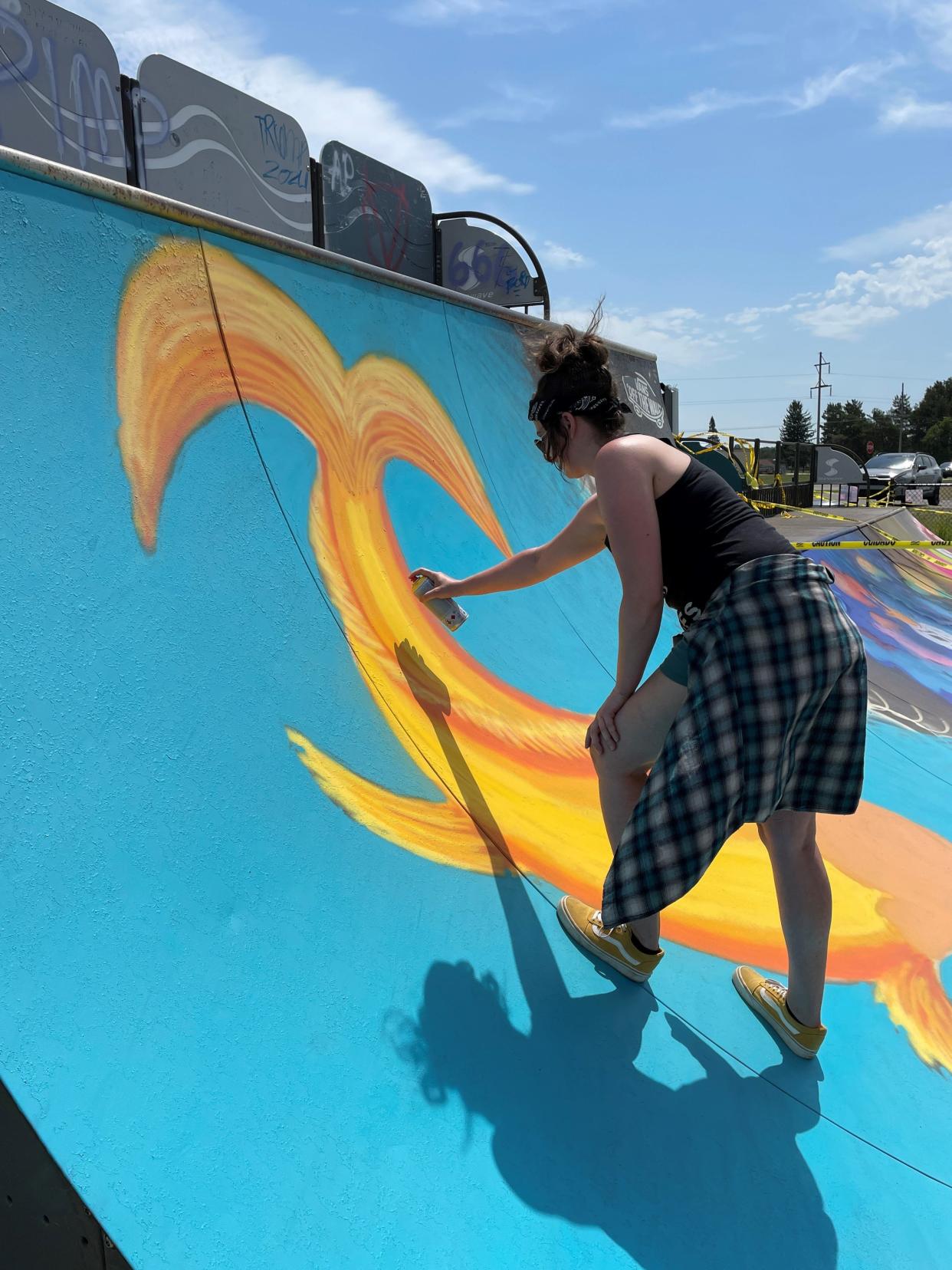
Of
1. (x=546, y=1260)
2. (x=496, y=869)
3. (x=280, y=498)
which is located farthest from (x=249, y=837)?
(x=280, y=498)

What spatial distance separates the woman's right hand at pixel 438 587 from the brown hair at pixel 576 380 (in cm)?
71

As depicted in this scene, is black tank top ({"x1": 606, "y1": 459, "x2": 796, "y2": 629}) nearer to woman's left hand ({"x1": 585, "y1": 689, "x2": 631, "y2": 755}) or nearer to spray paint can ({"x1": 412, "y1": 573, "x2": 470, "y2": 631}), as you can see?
woman's left hand ({"x1": 585, "y1": 689, "x2": 631, "y2": 755})

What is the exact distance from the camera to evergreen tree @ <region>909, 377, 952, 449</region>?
72938 mm

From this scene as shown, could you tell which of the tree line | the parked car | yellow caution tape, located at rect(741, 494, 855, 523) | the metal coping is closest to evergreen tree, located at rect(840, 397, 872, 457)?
the tree line

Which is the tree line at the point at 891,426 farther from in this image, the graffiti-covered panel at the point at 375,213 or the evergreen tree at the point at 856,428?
the graffiti-covered panel at the point at 375,213

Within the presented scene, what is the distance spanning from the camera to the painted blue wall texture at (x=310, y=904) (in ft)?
4.49

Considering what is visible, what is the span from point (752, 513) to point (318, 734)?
3.87 ft

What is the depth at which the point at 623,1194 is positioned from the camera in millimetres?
1602

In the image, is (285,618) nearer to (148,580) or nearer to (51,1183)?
(148,580)

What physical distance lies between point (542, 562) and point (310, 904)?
114 cm

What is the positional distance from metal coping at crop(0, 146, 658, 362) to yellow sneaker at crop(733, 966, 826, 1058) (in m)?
2.67

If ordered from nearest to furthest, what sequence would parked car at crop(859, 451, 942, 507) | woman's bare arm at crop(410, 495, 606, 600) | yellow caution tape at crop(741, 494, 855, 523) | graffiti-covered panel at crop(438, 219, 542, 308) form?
woman's bare arm at crop(410, 495, 606, 600), graffiti-covered panel at crop(438, 219, 542, 308), yellow caution tape at crop(741, 494, 855, 523), parked car at crop(859, 451, 942, 507)

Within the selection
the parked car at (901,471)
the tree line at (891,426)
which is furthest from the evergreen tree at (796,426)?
the parked car at (901,471)

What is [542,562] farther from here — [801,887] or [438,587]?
[801,887]
